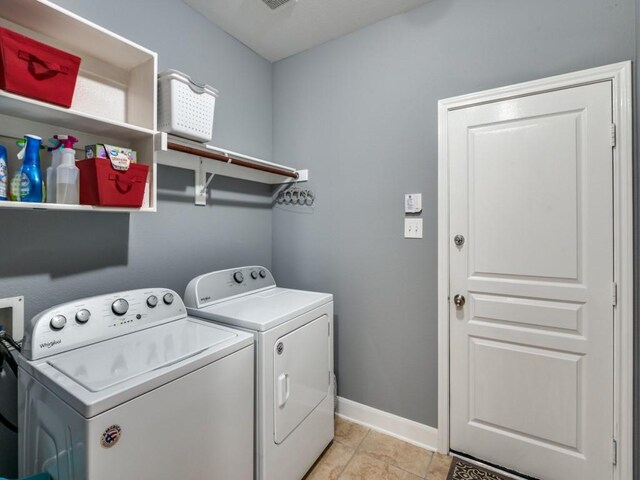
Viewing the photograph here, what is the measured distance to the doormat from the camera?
1692 mm

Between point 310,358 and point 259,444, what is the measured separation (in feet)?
1.54

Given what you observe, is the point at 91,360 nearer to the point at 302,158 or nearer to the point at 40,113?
the point at 40,113

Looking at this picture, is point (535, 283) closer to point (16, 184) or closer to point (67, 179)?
point (67, 179)

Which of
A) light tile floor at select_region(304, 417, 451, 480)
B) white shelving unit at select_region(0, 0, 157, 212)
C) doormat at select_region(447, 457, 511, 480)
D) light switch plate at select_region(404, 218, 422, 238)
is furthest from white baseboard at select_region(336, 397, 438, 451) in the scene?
white shelving unit at select_region(0, 0, 157, 212)

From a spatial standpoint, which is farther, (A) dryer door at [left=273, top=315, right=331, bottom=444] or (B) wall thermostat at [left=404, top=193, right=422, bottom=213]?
(B) wall thermostat at [left=404, top=193, right=422, bottom=213]

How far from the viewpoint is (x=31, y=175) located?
3.74 ft

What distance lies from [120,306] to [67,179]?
0.55 meters

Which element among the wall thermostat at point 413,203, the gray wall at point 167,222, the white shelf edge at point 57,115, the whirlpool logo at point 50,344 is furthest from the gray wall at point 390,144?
the whirlpool logo at point 50,344

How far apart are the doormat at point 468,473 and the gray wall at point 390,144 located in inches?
9.7

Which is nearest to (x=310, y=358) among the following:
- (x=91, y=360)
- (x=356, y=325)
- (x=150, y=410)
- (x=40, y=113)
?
(x=356, y=325)

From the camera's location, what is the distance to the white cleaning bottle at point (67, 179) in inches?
47.6

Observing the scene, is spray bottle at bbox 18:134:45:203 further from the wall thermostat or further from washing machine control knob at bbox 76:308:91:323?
the wall thermostat

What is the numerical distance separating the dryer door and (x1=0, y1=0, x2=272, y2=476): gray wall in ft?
2.73

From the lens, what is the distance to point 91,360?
108cm
